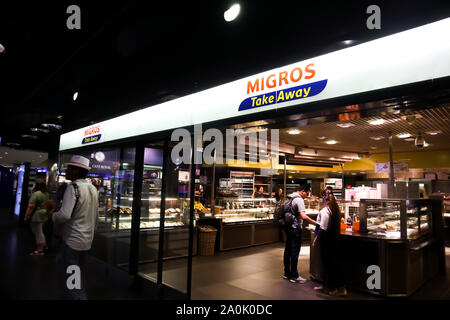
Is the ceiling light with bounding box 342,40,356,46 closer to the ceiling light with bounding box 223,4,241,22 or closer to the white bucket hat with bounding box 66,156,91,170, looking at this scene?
the ceiling light with bounding box 223,4,241,22

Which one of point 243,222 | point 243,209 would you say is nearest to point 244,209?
point 243,209

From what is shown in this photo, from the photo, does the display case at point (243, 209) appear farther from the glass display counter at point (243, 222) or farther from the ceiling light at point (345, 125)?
the ceiling light at point (345, 125)

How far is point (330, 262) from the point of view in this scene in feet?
14.8

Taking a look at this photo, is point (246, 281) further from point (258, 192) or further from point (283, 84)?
point (258, 192)

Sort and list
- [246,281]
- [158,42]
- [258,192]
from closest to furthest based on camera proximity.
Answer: [158,42], [246,281], [258,192]

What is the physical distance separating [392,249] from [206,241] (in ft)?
12.8

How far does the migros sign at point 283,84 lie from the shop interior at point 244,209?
20 centimetres

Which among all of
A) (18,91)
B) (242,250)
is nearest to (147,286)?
(242,250)

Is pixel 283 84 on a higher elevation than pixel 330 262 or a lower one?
higher

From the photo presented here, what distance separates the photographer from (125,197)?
525cm

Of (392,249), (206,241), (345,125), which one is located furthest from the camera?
(206,241)

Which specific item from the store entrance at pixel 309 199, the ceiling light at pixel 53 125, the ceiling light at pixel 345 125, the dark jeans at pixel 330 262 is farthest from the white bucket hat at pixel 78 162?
the ceiling light at pixel 53 125

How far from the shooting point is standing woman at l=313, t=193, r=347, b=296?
4.45m

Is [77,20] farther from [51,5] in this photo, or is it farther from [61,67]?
[61,67]
